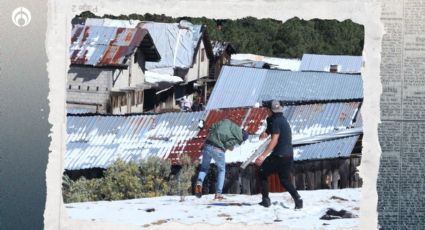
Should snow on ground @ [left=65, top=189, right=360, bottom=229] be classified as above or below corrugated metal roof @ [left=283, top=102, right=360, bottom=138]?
below

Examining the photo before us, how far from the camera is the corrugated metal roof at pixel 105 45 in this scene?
4.99m

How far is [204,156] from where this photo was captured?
5.00m

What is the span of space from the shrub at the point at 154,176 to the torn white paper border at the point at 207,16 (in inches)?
7.2

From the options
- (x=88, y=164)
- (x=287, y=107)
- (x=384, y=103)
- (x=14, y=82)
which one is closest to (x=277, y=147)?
(x=287, y=107)

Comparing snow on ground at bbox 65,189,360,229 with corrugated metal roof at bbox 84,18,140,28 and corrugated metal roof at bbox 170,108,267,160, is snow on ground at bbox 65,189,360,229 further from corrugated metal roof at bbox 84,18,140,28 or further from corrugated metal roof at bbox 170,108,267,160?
corrugated metal roof at bbox 84,18,140,28

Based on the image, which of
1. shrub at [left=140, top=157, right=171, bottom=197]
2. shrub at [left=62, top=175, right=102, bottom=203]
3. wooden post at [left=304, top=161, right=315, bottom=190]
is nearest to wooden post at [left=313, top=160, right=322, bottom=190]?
wooden post at [left=304, top=161, right=315, bottom=190]

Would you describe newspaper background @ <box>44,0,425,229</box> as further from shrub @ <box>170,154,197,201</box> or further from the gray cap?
the gray cap

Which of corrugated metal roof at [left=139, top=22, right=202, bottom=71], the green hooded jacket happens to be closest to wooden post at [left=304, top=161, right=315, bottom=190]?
the green hooded jacket

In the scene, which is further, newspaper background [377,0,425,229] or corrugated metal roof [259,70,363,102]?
corrugated metal roof [259,70,363,102]

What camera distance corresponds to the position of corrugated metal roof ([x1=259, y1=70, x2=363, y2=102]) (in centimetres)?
507

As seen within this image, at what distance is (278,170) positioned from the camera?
4996 mm

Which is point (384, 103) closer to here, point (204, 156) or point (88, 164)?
point (204, 156)

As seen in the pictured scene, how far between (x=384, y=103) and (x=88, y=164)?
1.48 m

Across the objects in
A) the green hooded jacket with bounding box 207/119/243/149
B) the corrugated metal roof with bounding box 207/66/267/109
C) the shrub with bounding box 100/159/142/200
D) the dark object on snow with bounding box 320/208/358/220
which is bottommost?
the dark object on snow with bounding box 320/208/358/220
